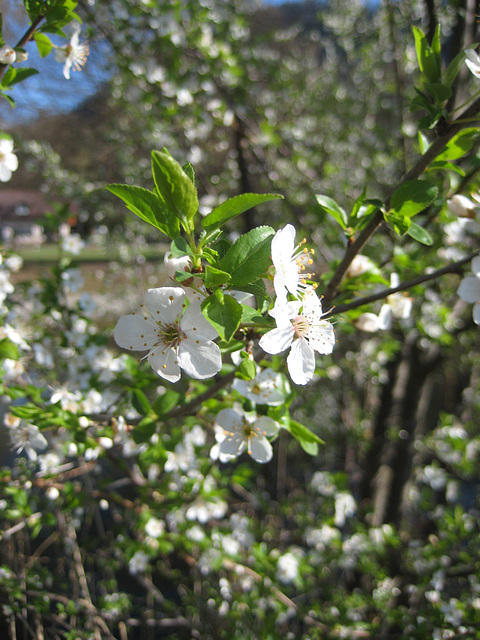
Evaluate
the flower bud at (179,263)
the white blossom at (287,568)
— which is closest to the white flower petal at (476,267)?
the flower bud at (179,263)

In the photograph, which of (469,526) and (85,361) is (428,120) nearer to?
(85,361)

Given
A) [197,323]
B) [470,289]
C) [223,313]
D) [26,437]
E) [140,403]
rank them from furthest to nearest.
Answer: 1. [26,437]
2. [140,403]
3. [470,289]
4. [197,323]
5. [223,313]

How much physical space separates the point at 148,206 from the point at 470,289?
801 mm

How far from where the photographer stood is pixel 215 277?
0.74 meters

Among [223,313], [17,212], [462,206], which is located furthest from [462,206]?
[17,212]

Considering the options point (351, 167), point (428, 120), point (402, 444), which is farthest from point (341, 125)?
point (428, 120)

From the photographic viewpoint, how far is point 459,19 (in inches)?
90.7

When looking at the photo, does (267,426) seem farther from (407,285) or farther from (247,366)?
(407,285)

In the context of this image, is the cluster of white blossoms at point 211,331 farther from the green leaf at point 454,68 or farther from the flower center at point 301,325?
the green leaf at point 454,68

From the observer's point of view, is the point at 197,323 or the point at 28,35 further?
the point at 28,35

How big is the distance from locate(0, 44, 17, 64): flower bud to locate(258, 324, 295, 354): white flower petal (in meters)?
1.05

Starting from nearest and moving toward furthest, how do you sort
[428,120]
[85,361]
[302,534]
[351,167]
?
[428,120] → [85,361] → [302,534] → [351,167]

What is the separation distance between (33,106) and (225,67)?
6.40 metres

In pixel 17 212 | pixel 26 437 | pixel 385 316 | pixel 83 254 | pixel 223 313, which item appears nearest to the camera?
pixel 223 313
